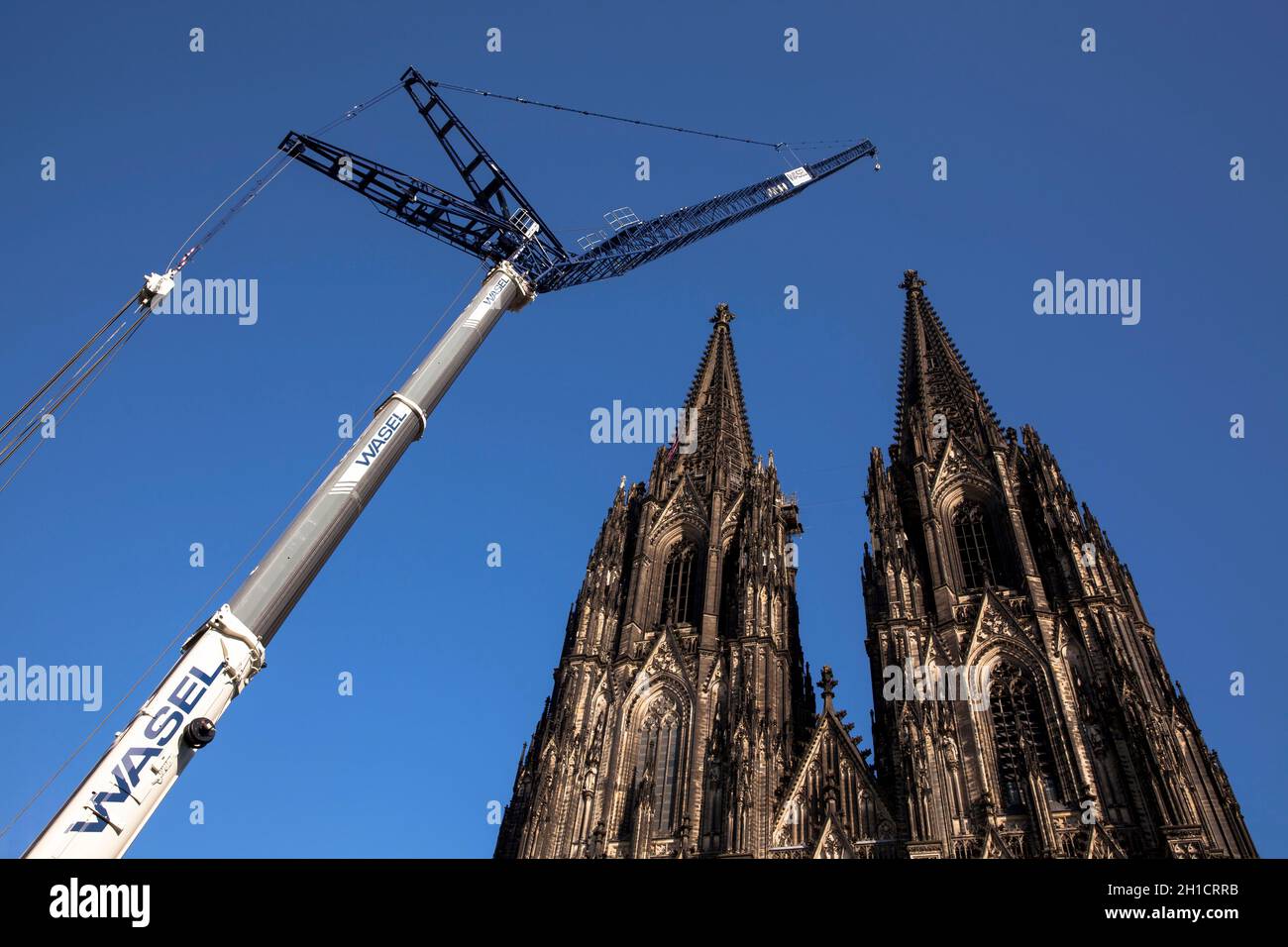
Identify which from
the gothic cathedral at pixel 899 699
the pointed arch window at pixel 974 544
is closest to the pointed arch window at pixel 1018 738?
the gothic cathedral at pixel 899 699

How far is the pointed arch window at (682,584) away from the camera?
42281 mm

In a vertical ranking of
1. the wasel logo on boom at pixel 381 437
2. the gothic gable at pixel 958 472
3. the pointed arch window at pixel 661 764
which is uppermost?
the gothic gable at pixel 958 472

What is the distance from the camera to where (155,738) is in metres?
12.1

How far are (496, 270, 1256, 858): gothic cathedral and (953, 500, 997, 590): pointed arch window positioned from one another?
12cm

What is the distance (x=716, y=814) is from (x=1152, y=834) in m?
13.4

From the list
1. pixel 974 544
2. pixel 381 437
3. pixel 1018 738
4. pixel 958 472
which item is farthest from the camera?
pixel 958 472

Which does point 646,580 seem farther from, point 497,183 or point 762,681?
point 497,183

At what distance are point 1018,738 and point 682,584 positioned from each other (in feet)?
55.4

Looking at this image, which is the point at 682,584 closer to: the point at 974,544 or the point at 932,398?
the point at 974,544

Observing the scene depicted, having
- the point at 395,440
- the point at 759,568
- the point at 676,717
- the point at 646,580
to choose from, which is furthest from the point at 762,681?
the point at 395,440

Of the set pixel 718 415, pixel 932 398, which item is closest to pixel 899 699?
pixel 932 398

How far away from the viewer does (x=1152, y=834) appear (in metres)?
27.0

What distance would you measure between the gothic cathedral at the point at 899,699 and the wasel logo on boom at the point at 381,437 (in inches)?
765

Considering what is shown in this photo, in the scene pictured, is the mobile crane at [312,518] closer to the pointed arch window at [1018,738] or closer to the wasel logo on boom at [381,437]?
the wasel logo on boom at [381,437]
